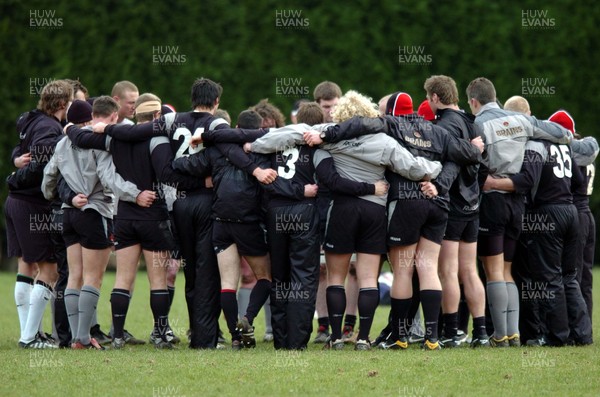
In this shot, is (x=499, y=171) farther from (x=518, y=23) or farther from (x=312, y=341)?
(x=518, y=23)

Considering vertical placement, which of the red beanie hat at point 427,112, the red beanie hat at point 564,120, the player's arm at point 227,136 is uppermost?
the red beanie hat at point 427,112

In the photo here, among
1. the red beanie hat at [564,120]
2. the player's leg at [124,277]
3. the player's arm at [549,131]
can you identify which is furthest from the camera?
the red beanie hat at [564,120]

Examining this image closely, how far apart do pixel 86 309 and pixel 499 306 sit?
3.71 m

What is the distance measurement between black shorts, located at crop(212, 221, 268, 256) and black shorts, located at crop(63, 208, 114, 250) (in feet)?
3.51

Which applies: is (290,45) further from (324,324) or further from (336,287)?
(336,287)

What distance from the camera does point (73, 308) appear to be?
942 cm

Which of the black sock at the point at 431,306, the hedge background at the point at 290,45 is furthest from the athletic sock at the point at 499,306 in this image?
the hedge background at the point at 290,45

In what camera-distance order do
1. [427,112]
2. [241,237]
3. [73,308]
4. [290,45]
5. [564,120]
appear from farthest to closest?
[290,45]
[564,120]
[427,112]
[73,308]
[241,237]

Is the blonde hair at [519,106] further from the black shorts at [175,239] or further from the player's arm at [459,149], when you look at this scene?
the black shorts at [175,239]

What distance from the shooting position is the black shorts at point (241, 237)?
350 inches

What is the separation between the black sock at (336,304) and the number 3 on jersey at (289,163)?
106cm

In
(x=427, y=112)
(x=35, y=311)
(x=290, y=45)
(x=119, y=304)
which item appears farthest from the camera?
(x=290, y=45)

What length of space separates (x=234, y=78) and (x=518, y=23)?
15.3ft

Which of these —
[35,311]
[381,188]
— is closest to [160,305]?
[35,311]
